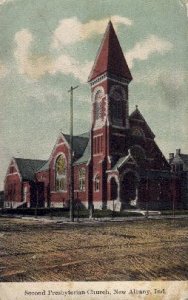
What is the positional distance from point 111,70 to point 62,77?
5.79ft

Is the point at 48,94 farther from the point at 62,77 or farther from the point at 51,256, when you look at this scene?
the point at 51,256

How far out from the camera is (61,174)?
757 cm

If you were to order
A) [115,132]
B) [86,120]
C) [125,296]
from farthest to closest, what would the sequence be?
[115,132] → [86,120] → [125,296]

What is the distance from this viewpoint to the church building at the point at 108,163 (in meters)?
4.45

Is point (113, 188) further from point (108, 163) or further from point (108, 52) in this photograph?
point (108, 52)

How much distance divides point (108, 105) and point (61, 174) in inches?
74.9

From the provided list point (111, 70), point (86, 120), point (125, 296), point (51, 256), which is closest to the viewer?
point (125, 296)

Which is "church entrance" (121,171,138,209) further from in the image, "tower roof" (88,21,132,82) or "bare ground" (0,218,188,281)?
"bare ground" (0,218,188,281)

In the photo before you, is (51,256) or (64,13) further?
(64,13)

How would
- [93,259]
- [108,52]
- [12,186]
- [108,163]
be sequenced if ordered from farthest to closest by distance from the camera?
[108,163]
[12,186]
[108,52]
[93,259]

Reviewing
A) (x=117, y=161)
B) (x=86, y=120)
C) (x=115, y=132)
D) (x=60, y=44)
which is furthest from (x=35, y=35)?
(x=117, y=161)

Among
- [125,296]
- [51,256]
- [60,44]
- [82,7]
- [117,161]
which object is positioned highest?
[82,7]

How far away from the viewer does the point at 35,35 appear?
369cm

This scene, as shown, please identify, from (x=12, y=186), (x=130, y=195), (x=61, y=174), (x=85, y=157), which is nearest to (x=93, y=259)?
(x=12, y=186)
